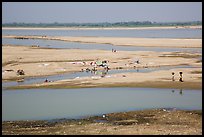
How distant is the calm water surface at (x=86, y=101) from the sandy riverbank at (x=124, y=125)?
1.34 metres

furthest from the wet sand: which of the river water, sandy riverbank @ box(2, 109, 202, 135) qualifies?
the river water

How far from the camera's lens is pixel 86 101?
22.0 m

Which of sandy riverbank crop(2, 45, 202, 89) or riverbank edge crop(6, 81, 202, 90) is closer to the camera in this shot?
riverbank edge crop(6, 81, 202, 90)

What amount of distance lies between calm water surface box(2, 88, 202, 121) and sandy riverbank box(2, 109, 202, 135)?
1.34 metres

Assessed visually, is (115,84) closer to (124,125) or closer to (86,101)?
(86,101)

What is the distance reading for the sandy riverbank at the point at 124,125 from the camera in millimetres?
14305

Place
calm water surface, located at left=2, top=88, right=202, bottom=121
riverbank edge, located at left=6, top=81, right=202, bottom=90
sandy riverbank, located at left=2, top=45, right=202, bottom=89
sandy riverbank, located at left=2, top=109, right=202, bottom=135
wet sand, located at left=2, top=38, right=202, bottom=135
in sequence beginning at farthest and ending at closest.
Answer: sandy riverbank, located at left=2, top=45, right=202, bottom=89 → riverbank edge, located at left=6, top=81, right=202, bottom=90 → calm water surface, located at left=2, top=88, right=202, bottom=121 → wet sand, located at left=2, top=38, right=202, bottom=135 → sandy riverbank, located at left=2, top=109, right=202, bottom=135

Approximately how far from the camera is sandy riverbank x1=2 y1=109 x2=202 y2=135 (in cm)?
1430

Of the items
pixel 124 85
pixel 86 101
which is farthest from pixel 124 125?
pixel 124 85

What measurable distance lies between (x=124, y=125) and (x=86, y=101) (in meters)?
6.44

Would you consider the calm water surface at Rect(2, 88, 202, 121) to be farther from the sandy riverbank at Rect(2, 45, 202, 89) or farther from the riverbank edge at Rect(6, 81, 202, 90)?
the sandy riverbank at Rect(2, 45, 202, 89)

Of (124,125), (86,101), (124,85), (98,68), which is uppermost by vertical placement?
(98,68)

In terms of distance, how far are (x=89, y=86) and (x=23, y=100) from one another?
519 cm

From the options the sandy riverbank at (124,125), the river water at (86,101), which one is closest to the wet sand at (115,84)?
the sandy riverbank at (124,125)
